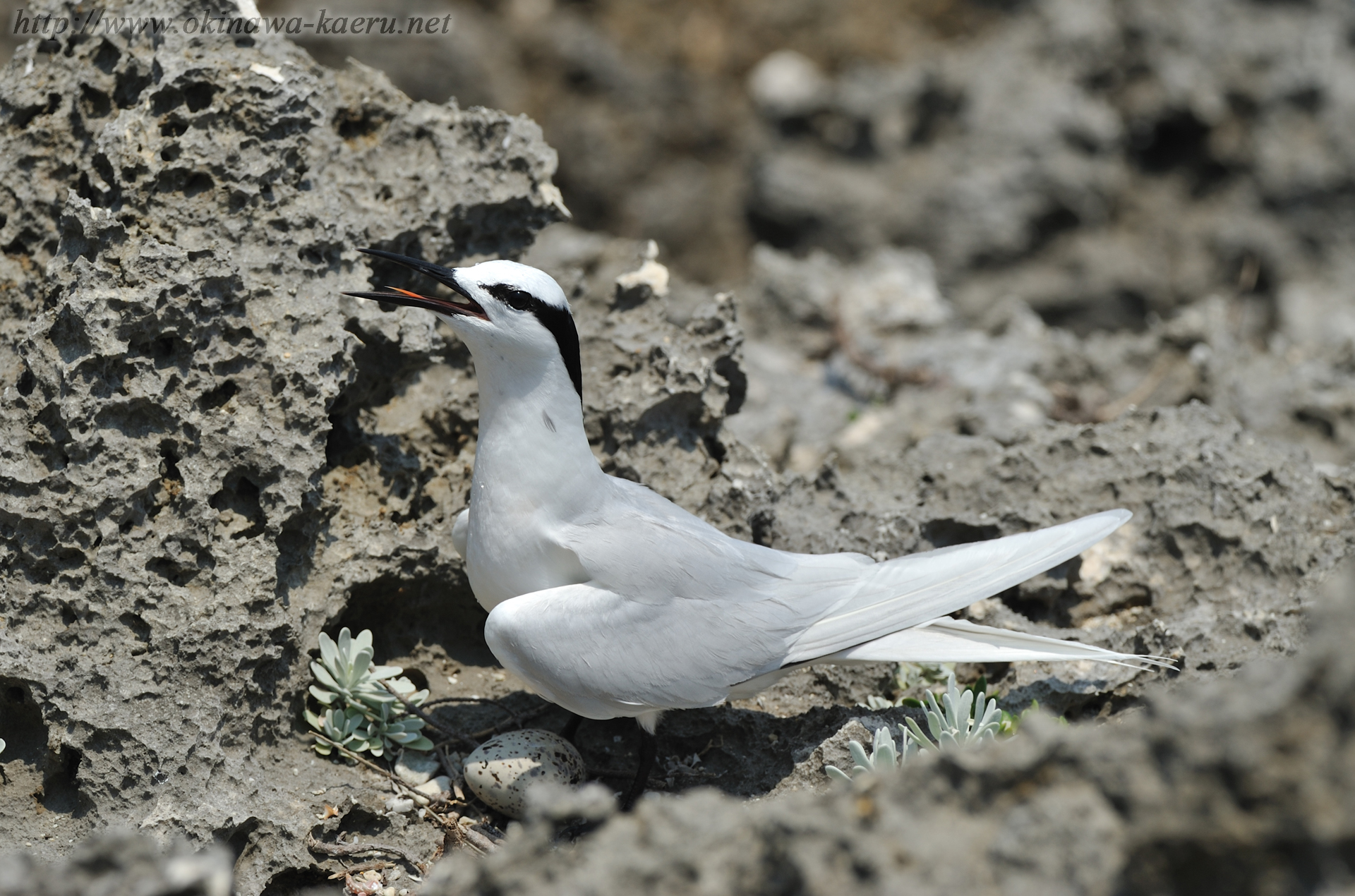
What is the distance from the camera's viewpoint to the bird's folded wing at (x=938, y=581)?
343cm

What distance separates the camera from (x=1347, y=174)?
7352 mm

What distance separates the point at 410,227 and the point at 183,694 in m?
1.71

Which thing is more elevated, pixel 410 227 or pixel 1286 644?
pixel 410 227

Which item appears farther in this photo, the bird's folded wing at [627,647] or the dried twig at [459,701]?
the dried twig at [459,701]

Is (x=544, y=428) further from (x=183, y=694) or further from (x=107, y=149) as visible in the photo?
(x=107, y=149)

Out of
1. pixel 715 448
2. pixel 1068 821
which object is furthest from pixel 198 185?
pixel 1068 821

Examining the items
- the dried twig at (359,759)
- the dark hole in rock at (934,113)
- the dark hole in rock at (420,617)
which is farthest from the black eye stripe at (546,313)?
the dark hole in rock at (934,113)

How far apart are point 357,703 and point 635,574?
0.97 m

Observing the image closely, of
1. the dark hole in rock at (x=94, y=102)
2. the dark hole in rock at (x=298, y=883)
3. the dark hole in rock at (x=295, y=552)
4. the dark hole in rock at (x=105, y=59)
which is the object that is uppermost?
the dark hole in rock at (x=105, y=59)

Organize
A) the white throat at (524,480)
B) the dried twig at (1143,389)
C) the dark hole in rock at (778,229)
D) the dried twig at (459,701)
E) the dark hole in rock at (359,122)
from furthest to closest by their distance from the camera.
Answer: the dark hole in rock at (778,229)
the dried twig at (1143,389)
the dark hole in rock at (359,122)
the dried twig at (459,701)
the white throat at (524,480)

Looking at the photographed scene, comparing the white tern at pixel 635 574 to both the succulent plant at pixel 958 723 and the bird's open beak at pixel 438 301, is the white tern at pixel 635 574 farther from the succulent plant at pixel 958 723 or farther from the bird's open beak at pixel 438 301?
the succulent plant at pixel 958 723

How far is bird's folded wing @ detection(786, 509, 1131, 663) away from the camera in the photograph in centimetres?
343

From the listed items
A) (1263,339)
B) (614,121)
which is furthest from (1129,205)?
(614,121)

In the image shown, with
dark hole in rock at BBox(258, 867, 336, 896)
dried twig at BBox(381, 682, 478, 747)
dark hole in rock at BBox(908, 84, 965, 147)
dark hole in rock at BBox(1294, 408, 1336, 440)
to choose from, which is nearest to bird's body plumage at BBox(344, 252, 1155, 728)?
dried twig at BBox(381, 682, 478, 747)
